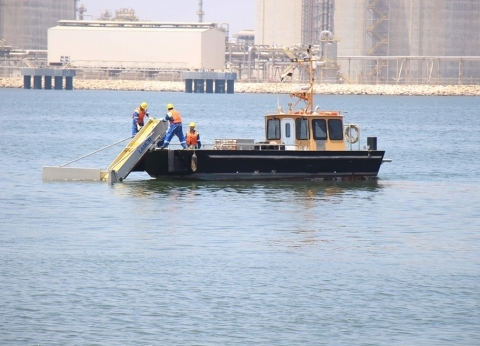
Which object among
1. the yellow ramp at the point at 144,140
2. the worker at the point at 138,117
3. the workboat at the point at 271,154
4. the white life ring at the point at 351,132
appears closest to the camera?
the yellow ramp at the point at 144,140

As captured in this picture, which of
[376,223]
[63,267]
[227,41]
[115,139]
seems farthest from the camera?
[227,41]

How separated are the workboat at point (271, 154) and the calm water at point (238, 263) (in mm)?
440

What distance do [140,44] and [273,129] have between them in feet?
488

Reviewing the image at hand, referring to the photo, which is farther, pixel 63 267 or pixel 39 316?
pixel 63 267

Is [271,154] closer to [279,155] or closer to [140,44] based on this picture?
[279,155]

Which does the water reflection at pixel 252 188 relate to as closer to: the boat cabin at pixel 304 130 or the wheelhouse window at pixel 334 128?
the boat cabin at pixel 304 130

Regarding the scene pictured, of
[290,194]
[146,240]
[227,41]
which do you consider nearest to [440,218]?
[290,194]

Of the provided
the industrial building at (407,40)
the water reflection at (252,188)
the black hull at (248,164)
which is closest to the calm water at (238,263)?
the water reflection at (252,188)

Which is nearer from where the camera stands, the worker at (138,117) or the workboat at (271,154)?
the workboat at (271,154)

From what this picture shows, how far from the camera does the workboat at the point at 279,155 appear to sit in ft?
109

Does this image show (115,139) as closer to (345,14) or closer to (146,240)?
(146,240)

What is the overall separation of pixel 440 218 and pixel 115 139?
35454 mm

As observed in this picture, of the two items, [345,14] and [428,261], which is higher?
[345,14]

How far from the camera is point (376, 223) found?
90.7 feet
